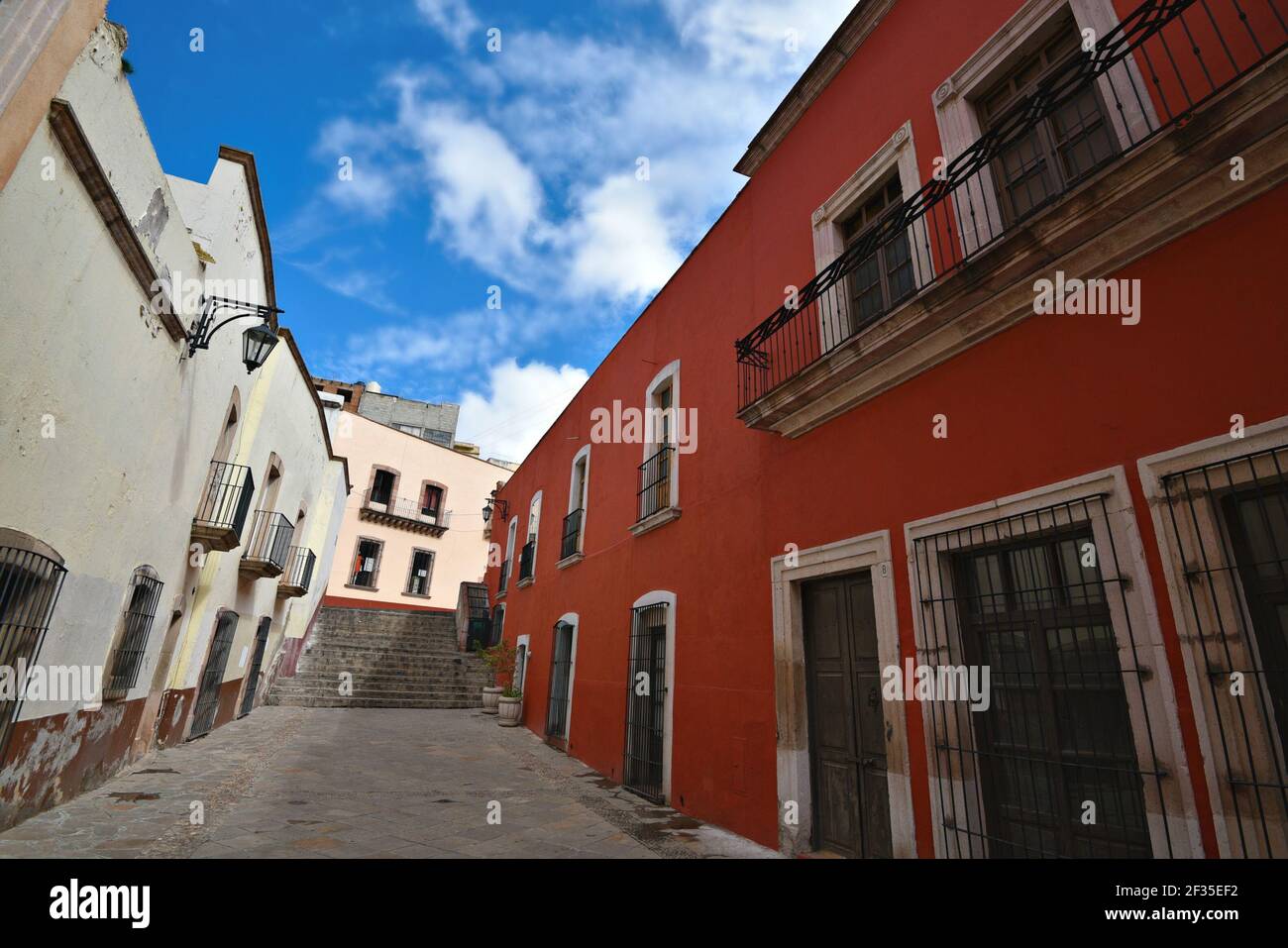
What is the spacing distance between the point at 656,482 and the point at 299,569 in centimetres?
→ 1053

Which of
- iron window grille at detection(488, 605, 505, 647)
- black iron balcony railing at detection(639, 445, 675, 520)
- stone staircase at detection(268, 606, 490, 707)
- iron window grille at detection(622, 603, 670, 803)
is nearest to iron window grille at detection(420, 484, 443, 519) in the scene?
stone staircase at detection(268, 606, 490, 707)

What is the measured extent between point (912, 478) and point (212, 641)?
10153 mm

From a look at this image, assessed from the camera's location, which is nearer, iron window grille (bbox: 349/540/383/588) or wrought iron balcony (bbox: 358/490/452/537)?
iron window grille (bbox: 349/540/383/588)

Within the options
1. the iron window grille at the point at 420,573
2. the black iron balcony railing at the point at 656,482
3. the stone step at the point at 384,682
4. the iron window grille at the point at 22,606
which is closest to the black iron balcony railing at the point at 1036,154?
the black iron balcony railing at the point at 656,482

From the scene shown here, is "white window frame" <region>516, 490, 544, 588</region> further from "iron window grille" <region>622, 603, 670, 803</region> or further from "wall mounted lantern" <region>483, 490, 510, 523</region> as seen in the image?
"iron window grille" <region>622, 603, 670, 803</region>

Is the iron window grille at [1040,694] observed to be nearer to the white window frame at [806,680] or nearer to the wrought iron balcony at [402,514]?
the white window frame at [806,680]

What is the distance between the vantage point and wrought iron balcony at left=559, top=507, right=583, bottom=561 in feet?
36.0

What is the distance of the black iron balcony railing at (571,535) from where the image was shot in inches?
432

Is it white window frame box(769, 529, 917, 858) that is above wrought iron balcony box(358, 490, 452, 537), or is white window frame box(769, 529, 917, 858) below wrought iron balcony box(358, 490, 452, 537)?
below

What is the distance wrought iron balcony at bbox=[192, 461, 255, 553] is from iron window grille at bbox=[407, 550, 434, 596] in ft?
59.4

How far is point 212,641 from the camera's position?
29.2ft
